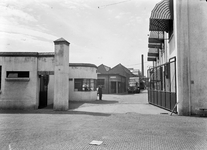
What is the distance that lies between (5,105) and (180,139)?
482 inches

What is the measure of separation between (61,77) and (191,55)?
8.57 metres

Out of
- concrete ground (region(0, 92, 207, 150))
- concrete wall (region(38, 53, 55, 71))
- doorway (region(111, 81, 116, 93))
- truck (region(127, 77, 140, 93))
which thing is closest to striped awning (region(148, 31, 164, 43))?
concrete wall (region(38, 53, 55, 71))

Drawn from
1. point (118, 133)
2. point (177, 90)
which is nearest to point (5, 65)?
point (118, 133)

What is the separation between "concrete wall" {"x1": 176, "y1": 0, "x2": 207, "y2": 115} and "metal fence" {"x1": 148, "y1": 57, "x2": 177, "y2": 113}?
841 millimetres

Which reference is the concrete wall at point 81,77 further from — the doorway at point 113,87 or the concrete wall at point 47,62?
the doorway at point 113,87

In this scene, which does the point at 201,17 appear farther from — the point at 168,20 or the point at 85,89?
the point at 85,89

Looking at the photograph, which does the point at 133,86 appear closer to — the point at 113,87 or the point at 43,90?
the point at 113,87

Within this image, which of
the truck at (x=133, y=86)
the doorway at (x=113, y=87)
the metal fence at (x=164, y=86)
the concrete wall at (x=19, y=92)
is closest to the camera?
the metal fence at (x=164, y=86)

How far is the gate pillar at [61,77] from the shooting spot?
44.9ft

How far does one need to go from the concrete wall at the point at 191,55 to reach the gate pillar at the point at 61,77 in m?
7.53

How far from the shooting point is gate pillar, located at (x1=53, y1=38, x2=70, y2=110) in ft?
44.9

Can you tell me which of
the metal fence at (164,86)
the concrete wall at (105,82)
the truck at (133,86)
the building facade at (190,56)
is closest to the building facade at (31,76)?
the metal fence at (164,86)

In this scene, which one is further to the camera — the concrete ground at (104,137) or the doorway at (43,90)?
the doorway at (43,90)

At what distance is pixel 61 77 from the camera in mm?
13758
